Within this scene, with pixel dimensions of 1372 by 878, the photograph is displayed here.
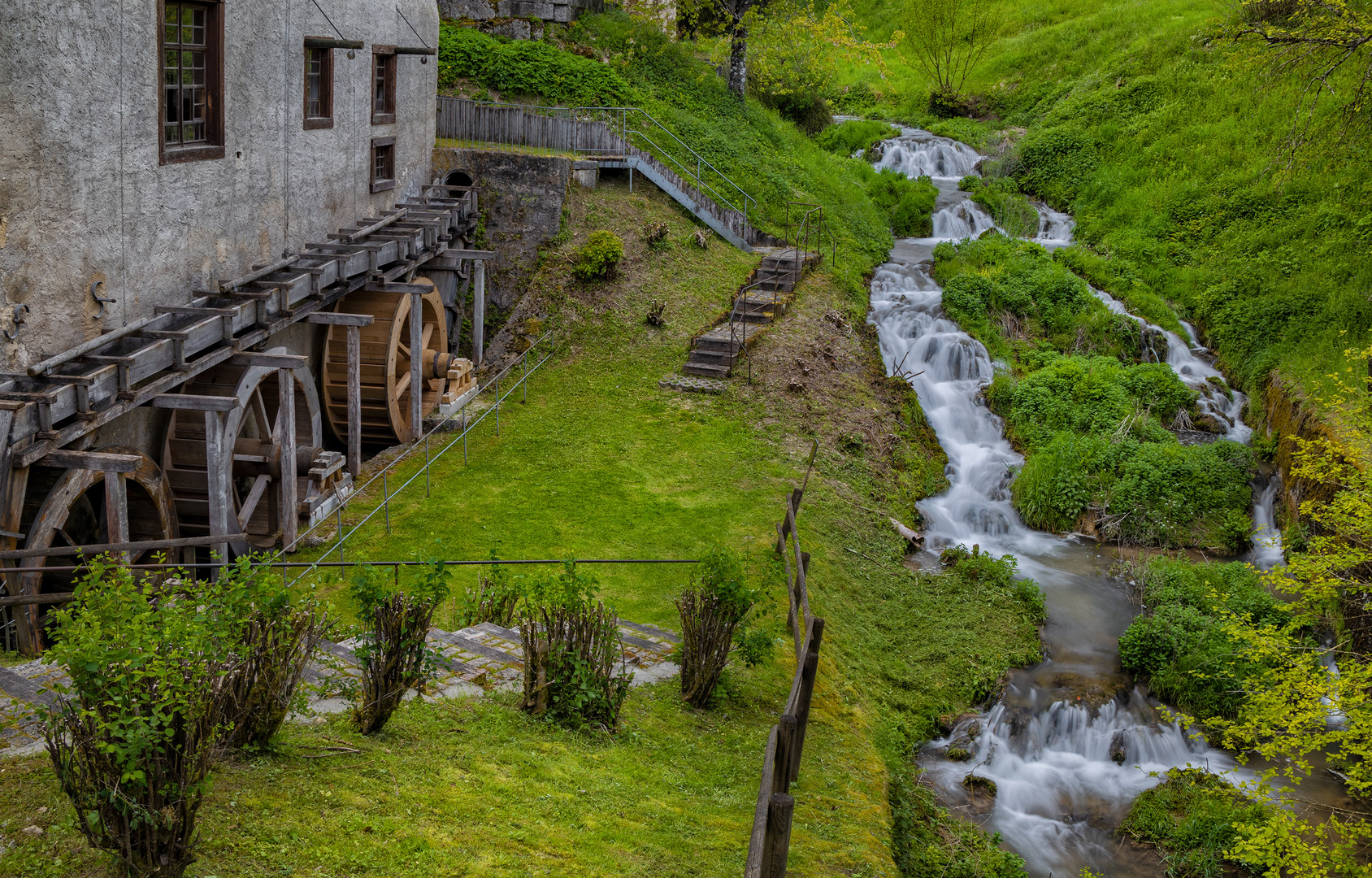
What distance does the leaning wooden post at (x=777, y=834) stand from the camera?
559 centimetres

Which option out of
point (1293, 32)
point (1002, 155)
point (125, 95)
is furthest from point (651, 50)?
point (125, 95)

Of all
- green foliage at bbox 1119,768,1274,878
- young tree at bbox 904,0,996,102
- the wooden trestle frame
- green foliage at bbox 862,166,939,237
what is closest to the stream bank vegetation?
green foliage at bbox 862,166,939,237

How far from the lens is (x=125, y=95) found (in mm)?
10758

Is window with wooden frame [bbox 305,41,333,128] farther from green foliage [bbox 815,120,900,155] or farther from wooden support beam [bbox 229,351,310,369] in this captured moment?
green foliage [bbox 815,120,900,155]

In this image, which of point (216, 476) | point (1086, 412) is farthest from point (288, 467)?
point (1086, 412)

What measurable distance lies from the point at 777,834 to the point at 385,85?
1674 centimetres

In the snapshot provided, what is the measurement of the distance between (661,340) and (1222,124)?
61.6 feet

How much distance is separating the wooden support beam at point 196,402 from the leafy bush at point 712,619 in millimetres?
5485

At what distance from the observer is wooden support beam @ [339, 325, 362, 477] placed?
1566cm

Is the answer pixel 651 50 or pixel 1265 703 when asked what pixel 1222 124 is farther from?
pixel 1265 703

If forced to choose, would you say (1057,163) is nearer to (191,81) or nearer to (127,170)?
(191,81)

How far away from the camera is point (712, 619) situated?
29.2 feet

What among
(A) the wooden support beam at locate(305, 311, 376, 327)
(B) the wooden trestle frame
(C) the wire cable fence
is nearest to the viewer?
(B) the wooden trestle frame

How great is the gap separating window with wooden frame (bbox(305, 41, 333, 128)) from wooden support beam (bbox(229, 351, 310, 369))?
14.7 ft
